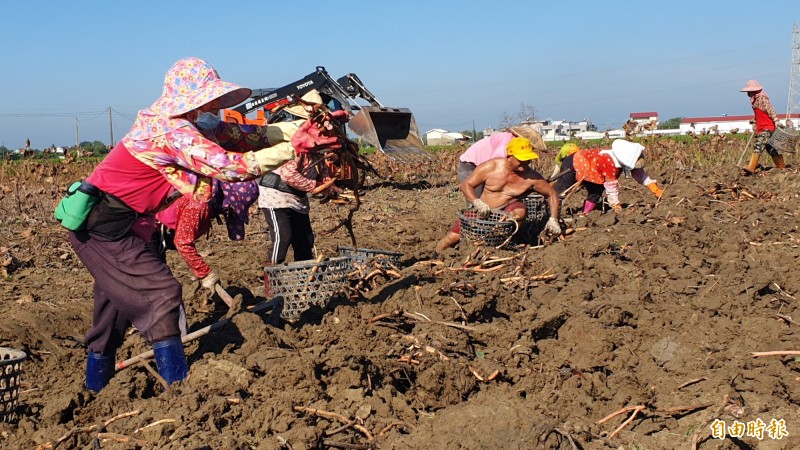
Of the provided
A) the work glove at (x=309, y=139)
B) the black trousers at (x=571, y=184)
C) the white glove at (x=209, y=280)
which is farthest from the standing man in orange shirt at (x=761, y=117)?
the work glove at (x=309, y=139)

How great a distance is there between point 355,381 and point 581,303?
88.6 inches

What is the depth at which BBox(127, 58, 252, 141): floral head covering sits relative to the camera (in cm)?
375

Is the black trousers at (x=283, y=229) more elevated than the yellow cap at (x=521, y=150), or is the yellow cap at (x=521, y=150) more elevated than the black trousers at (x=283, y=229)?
the yellow cap at (x=521, y=150)

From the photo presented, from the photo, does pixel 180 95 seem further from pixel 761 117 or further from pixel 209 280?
pixel 761 117

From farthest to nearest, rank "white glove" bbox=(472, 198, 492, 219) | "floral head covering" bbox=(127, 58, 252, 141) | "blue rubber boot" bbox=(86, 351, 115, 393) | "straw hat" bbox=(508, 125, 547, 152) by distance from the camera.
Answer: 1. "straw hat" bbox=(508, 125, 547, 152)
2. "white glove" bbox=(472, 198, 492, 219)
3. "blue rubber boot" bbox=(86, 351, 115, 393)
4. "floral head covering" bbox=(127, 58, 252, 141)

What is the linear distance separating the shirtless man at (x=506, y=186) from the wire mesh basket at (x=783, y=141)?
698cm

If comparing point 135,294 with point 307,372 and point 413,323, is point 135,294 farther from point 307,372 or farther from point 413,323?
point 413,323

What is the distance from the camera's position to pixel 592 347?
4.77m

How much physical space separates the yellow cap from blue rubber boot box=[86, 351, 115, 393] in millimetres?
4780

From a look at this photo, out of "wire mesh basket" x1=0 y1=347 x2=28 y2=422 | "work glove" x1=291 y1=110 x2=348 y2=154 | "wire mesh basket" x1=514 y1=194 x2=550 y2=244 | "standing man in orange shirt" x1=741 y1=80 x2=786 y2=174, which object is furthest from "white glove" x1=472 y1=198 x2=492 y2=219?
"standing man in orange shirt" x1=741 y1=80 x2=786 y2=174

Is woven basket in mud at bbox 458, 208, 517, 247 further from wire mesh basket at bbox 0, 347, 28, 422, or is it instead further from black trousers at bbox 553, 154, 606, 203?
wire mesh basket at bbox 0, 347, 28, 422

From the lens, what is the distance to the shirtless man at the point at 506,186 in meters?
8.16

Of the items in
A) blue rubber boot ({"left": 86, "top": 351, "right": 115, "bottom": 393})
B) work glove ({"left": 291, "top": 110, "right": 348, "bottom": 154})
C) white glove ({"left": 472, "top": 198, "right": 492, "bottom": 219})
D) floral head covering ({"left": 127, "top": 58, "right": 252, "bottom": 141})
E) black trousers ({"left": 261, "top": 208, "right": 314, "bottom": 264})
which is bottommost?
blue rubber boot ({"left": 86, "top": 351, "right": 115, "bottom": 393})

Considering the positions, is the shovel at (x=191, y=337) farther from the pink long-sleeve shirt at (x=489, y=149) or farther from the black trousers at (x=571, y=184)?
the black trousers at (x=571, y=184)
